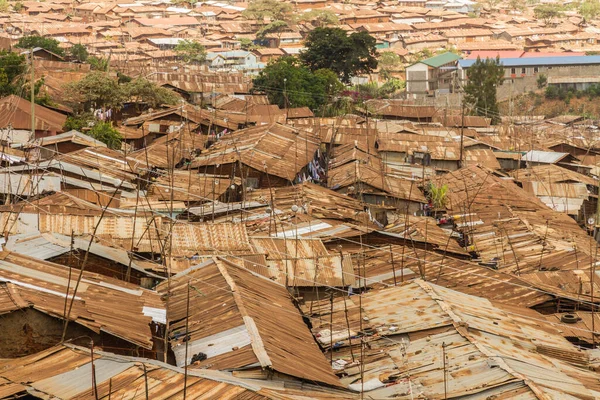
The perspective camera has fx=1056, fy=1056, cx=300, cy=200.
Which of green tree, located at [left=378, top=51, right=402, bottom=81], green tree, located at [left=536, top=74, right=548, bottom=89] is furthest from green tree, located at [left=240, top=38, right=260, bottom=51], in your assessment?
green tree, located at [left=536, top=74, right=548, bottom=89]

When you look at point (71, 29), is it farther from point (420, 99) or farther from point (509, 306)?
point (509, 306)

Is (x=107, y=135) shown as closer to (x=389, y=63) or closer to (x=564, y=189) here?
(x=564, y=189)

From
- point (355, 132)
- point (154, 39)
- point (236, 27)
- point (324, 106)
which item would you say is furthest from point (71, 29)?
point (355, 132)

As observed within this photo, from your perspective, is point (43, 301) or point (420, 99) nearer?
point (43, 301)

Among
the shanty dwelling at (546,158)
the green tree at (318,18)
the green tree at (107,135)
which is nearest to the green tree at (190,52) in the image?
the green tree at (318,18)

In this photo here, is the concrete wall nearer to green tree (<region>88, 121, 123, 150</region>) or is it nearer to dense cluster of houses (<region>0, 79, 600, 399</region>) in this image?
dense cluster of houses (<region>0, 79, 600, 399</region>)

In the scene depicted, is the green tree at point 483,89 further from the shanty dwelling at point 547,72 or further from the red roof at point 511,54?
the red roof at point 511,54

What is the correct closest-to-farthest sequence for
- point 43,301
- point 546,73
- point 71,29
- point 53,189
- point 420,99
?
point 43,301
point 53,189
point 420,99
point 546,73
point 71,29

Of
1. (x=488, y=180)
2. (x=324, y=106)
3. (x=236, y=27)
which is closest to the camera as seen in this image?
(x=488, y=180)
